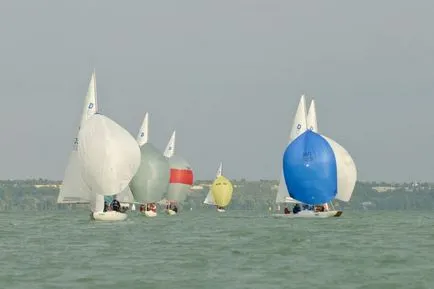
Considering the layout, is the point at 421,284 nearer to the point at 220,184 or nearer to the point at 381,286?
the point at 381,286

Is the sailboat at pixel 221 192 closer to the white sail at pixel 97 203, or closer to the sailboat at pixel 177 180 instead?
the sailboat at pixel 177 180

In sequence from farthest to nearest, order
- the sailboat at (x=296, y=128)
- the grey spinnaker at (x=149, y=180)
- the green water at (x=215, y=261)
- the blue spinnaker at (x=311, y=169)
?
the sailboat at (x=296, y=128)
the grey spinnaker at (x=149, y=180)
the blue spinnaker at (x=311, y=169)
the green water at (x=215, y=261)

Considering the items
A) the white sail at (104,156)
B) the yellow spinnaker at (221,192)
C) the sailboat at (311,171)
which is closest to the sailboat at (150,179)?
the sailboat at (311,171)

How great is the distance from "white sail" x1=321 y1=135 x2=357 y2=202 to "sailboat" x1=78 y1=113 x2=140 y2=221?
82.9 feet

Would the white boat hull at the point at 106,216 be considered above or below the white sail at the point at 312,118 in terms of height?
below

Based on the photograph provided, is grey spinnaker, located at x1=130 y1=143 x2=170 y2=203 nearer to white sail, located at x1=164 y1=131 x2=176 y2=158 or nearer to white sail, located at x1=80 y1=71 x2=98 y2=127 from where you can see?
white sail, located at x1=80 y1=71 x2=98 y2=127

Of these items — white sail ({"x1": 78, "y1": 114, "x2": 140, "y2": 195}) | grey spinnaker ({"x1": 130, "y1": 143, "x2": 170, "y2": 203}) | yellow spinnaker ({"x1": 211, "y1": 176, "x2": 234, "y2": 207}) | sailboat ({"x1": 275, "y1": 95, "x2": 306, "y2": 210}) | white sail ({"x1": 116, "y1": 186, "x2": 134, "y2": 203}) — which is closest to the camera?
white sail ({"x1": 78, "y1": 114, "x2": 140, "y2": 195})

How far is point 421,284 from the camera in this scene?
30875 mm

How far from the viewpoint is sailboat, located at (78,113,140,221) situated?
69750mm

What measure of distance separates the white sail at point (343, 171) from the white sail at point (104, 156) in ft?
84.7

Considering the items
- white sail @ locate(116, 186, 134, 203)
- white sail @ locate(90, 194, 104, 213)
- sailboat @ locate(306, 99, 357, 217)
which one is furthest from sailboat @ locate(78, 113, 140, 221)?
white sail @ locate(116, 186, 134, 203)

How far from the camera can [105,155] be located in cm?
6956

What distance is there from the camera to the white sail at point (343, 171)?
91250 millimetres

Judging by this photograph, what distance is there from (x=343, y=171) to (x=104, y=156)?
2885 centimetres
